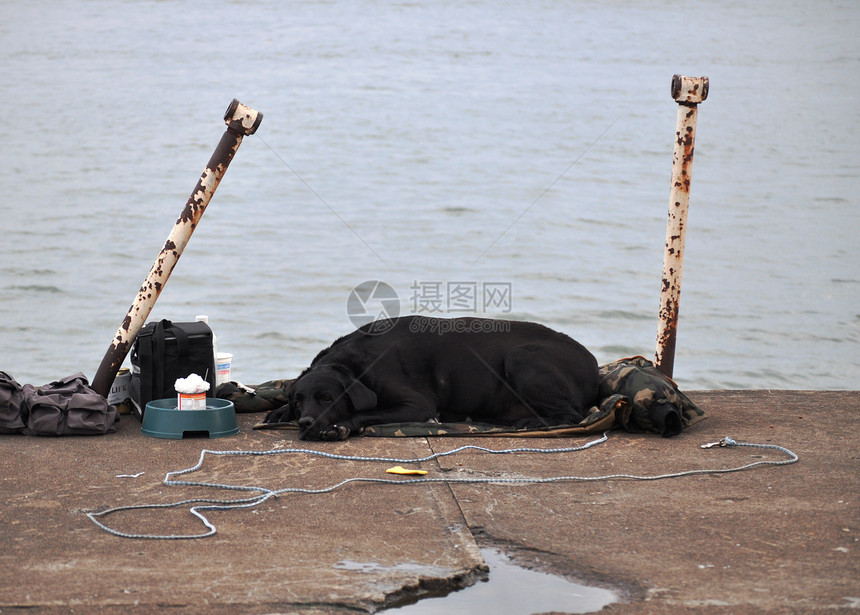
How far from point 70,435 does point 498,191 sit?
53.0 ft

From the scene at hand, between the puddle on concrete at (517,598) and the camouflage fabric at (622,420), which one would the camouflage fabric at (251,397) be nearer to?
the camouflage fabric at (622,420)

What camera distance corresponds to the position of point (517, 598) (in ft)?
10.1

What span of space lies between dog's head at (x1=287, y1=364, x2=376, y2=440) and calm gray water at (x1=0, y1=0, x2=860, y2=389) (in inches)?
117

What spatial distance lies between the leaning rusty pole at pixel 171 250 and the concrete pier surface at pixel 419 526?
0.51 meters

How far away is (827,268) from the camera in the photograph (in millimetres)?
18234

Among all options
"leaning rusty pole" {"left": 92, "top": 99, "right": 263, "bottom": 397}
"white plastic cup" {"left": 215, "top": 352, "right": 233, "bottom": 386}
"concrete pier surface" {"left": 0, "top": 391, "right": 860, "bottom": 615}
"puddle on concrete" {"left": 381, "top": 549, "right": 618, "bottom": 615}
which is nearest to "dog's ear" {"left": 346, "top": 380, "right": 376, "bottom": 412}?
"concrete pier surface" {"left": 0, "top": 391, "right": 860, "bottom": 615}

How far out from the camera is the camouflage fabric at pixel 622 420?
16.7 feet

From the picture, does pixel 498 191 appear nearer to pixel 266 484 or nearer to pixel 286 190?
pixel 286 190

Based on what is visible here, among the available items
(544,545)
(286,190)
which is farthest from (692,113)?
(286,190)

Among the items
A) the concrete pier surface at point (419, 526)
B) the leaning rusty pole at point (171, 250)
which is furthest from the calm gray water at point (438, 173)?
the concrete pier surface at point (419, 526)

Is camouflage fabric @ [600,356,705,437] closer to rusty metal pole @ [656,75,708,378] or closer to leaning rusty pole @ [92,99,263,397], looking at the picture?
rusty metal pole @ [656,75,708,378]

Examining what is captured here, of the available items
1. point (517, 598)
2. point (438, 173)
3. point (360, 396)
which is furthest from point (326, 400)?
point (438, 173)

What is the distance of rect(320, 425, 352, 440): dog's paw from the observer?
493cm

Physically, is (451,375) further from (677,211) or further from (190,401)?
(677,211)
